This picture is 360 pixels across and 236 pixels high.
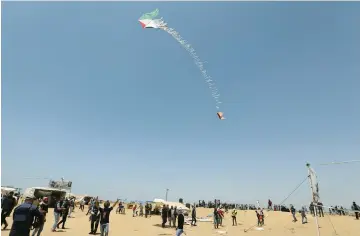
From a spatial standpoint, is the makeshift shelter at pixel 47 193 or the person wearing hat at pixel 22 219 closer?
the person wearing hat at pixel 22 219

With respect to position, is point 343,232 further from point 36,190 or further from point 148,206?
point 36,190

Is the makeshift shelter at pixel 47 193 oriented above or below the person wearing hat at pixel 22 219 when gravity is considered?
above

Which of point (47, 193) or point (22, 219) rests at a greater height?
point (47, 193)

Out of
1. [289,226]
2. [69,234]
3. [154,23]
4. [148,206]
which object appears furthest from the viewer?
[148,206]

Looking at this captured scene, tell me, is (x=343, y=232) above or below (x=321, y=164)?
below

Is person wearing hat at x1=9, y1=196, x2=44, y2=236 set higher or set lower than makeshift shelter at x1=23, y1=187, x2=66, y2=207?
lower

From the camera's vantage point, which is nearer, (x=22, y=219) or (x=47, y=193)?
(x=22, y=219)

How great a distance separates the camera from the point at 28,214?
25.2 ft

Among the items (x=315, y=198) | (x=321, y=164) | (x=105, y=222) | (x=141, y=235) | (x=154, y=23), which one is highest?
(x=154, y=23)

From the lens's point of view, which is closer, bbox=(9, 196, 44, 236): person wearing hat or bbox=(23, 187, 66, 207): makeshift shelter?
bbox=(9, 196, 44, 236): person wearing hat

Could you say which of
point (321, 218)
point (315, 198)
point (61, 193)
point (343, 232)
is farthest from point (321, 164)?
point (61, 193)

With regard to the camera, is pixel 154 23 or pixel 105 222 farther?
pixel 154 23

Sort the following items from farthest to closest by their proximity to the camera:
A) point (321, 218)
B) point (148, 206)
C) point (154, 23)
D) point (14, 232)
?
point (148, 206) < point (321, 218) < point (154, 23) < point (14, 232)

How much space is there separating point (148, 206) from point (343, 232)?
22763mm
